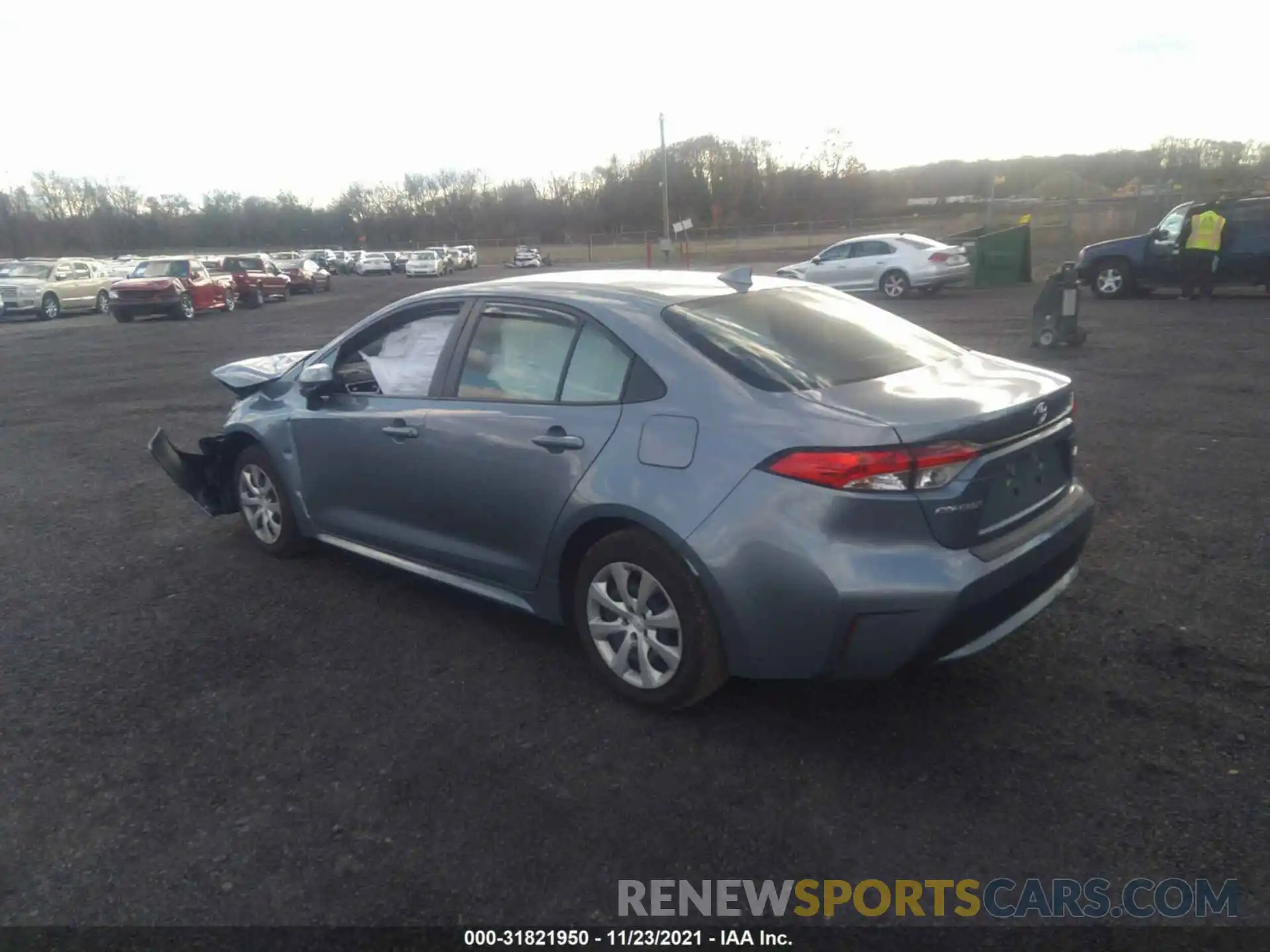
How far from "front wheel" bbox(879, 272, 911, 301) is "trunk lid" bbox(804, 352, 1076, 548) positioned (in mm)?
19706

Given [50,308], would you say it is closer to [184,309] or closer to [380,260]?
[184,309]

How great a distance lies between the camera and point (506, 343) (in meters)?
4.47

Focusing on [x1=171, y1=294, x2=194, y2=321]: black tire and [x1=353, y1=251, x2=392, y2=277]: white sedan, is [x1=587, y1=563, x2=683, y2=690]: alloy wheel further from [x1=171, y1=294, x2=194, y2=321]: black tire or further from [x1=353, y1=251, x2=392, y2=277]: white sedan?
[x1=353, y1=251, x2=392, y2=277]: white sedan

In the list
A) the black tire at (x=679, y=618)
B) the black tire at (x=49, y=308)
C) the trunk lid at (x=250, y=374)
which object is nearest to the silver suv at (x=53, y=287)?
the black tire at (x=49, y=308)

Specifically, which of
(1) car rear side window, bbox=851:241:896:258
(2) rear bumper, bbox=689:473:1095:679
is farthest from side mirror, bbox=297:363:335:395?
(1) car rear side window, bbox=851:241:896:258

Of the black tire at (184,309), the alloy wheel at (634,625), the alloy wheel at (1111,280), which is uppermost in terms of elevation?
the alloy wheel at (634,625)

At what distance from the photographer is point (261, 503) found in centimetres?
587

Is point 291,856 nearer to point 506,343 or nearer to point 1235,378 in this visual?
point 506,343

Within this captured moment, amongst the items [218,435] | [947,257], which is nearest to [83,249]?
[947,257]

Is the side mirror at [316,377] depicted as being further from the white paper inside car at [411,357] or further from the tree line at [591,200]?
the tree line at [591,200]

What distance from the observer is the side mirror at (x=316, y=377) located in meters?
5.15

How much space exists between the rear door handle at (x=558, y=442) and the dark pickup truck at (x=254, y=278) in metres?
30.5

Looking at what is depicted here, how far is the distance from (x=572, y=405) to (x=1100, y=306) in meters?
17.8

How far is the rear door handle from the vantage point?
396 cm
